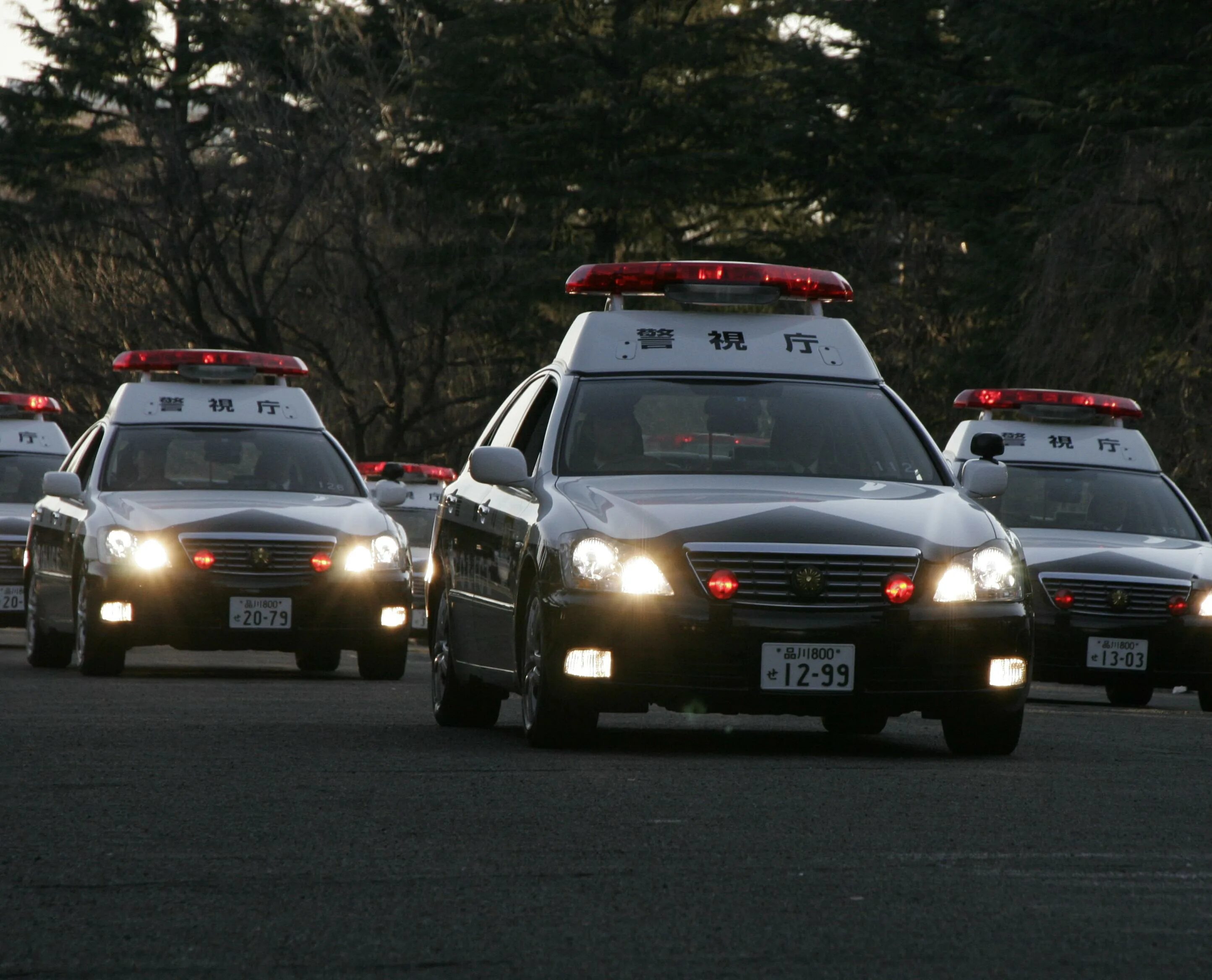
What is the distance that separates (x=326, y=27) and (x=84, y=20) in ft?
23.7

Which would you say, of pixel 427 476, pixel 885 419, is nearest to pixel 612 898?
pixel 885 419

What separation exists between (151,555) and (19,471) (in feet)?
25.7

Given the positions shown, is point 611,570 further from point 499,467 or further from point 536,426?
point 536,426

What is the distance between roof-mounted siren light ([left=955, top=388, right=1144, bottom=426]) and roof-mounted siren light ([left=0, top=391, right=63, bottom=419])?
952cm

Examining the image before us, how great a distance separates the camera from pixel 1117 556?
52.5 ft

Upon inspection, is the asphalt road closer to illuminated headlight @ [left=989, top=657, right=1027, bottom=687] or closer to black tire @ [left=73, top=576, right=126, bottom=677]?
illuminated headlight @ [left=989, top=657, right=1027, bottom=687]

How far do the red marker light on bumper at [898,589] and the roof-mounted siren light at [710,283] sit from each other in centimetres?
249

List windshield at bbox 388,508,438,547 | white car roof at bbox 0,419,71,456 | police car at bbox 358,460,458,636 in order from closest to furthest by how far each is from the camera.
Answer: white car roof at bbox 0,419,71,456, police car at bbox 358,460,458,636, windshield at bbox 388,508,438,547

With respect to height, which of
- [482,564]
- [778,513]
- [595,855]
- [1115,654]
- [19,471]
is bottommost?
[1115,654]

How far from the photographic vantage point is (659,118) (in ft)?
148

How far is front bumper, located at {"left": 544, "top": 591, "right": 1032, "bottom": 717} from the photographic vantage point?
31.1ft

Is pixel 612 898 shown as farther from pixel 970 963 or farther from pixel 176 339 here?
pixel 176 339

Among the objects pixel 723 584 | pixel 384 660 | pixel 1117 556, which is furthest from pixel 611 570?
pixel 384 660

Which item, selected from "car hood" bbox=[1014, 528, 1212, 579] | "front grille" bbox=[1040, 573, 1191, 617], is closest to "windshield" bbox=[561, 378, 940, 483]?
"car hood" bbox=[1014, 528, 1212, 579]
